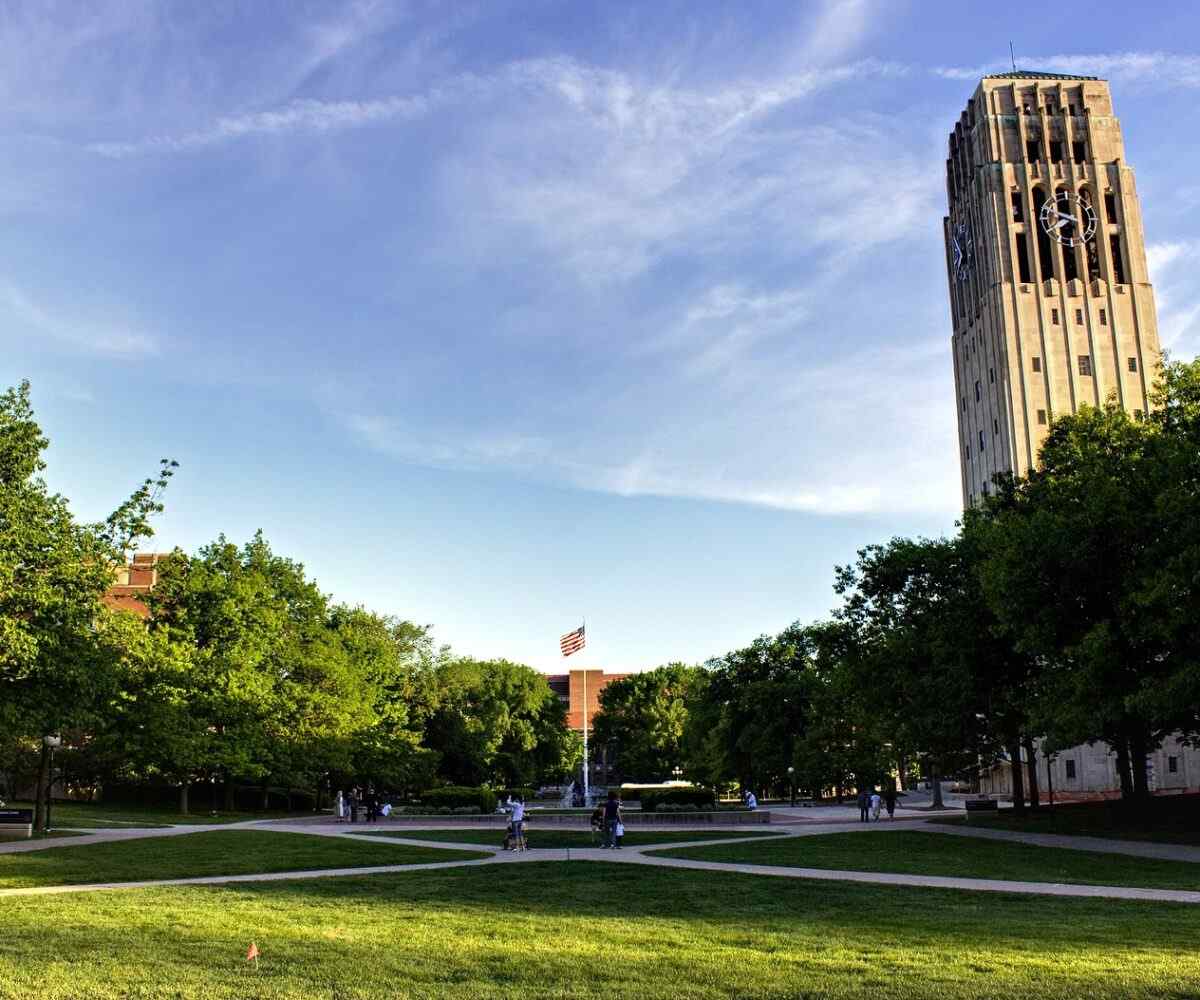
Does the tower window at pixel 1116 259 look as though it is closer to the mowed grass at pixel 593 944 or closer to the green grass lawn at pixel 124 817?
the green grass lawn at pixel 124 817

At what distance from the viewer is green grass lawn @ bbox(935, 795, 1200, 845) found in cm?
3017

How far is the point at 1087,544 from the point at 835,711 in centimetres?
→ 2201

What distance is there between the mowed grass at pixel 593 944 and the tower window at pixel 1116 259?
251 ft

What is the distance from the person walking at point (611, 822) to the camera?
27.0 m

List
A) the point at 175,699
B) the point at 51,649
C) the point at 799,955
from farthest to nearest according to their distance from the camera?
the point at 175,699, the point at 51,649, the point at 799,955

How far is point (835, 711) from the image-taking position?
49.1m

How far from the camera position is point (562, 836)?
31.7 m

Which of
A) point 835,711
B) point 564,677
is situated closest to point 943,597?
point 835,711

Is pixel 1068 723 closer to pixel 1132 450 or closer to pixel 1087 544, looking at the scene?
pixel 1087 544

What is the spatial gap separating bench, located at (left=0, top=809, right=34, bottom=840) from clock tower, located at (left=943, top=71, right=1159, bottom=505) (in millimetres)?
63935

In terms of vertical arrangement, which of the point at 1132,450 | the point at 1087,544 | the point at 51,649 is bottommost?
the point at 51,649

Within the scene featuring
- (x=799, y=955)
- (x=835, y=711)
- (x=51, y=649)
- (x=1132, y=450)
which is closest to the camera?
(x=799, y=955)

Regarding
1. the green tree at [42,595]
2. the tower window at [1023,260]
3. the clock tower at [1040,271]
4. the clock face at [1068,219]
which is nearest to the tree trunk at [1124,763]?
the green tree at [42,595]

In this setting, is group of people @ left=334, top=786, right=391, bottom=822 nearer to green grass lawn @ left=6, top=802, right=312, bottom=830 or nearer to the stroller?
green grass lawn @ left=6, top=802, right=312, bottom=830
